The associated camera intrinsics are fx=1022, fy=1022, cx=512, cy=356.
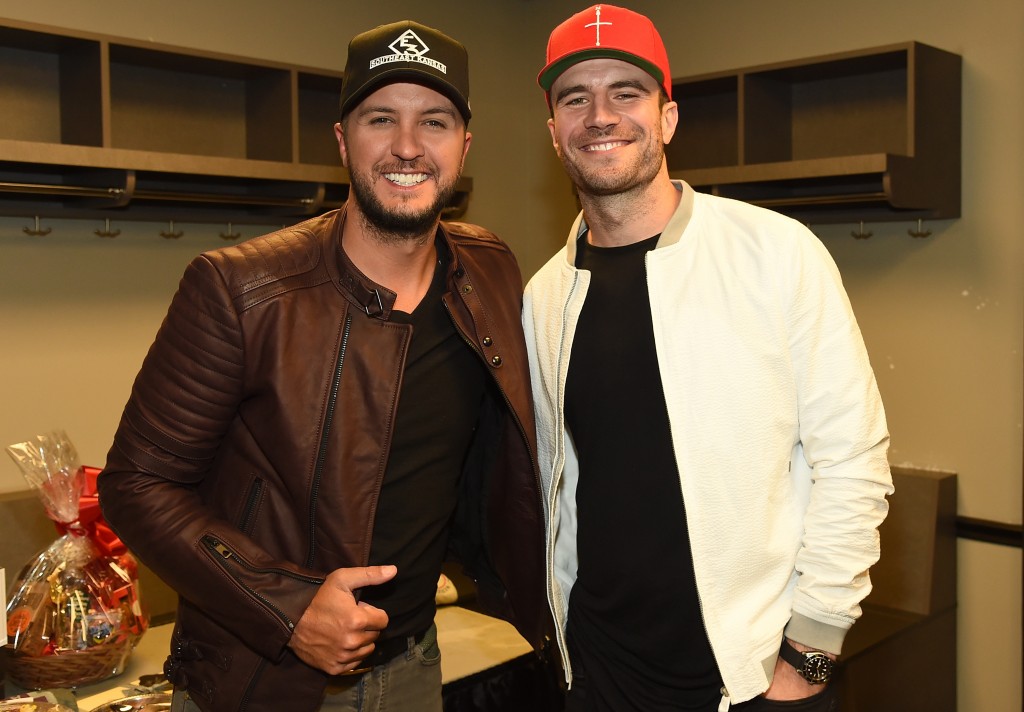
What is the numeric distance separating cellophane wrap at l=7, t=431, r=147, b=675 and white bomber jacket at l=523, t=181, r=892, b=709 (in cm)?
132

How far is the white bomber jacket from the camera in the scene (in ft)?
5.14

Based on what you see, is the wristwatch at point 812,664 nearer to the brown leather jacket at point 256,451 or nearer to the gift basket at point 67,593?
the brown leather jacket at point 256,451

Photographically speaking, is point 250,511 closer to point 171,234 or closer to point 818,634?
point 818,634

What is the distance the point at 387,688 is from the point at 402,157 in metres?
0.87

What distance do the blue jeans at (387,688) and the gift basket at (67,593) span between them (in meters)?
0.62

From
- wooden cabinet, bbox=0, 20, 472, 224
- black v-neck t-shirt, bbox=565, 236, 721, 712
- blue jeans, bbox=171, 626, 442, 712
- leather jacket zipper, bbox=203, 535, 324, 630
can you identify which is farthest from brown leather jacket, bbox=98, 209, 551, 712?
wooden cabinet, bbox=0, 20, 472, 224

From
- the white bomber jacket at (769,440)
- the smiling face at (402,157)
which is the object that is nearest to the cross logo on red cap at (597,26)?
the smiling face at (402,157)

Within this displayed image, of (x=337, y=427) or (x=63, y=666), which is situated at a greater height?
(x=337, y=427)

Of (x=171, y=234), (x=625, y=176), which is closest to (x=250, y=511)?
(x=625, y=176)

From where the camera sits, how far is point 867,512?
5.15ft

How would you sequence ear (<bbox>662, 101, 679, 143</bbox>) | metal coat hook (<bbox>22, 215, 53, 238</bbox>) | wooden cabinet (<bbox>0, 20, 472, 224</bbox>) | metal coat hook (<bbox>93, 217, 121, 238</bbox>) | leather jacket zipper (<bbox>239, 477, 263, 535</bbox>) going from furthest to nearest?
metal coat hook (<bbox>93, 217, 121, 238</bbox>) < metal coat hook (<bbox>22, 215, 53, 238</bbox>) < wooden cabinet (<bbox>0, 20, 472, 224</bbox>) < ear (<bbox>662, 101, 679, 143</bbox>) < leather jacket zipper (<bbox>239, 477, 263, 535</bbox>)

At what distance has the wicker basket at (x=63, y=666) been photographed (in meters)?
2.12

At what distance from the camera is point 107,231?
2.95m

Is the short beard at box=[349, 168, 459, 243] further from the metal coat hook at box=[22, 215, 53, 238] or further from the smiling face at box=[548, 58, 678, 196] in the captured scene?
the metal coat hook at box=[22, 215, 53, 238]
